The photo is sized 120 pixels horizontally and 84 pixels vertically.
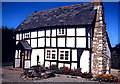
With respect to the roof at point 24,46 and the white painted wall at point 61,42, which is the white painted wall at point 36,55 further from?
the white painted wall at point 61,42

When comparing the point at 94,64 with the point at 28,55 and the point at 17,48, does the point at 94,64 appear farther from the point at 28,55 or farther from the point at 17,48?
the point at 17,48

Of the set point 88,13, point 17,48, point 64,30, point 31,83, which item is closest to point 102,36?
point 88,13

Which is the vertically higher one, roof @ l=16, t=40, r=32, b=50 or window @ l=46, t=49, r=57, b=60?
roof @ l=16, t=40, r=32, b=50

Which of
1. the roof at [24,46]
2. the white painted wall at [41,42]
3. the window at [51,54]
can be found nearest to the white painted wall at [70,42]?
the window at [51,54]

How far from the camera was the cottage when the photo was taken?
1642 centimetres

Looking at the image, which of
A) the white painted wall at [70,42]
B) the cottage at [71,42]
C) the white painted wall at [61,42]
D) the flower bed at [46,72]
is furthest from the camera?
the white painted wall at [61,42]

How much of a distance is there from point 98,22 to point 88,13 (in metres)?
1.90

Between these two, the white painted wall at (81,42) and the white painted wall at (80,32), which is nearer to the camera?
the white painted wall at (81,42)

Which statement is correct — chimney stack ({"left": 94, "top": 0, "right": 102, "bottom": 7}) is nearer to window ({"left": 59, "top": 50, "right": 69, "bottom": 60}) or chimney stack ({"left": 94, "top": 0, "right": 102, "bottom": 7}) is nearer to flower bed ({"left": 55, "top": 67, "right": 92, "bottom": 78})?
window ({"left": 59, "top": 50, "right": 69, "bottom": 60})

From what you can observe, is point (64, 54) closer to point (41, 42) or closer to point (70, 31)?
point (70, 31)

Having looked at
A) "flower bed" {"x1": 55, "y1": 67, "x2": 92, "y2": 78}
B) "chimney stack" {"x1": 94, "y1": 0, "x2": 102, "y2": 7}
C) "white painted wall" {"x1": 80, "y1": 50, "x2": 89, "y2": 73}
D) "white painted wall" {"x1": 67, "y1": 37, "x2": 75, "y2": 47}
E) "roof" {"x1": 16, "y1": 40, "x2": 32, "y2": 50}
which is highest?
"chimney stack" {"x1": 94, "y1": 0, "x2": 102, "y2": 7}

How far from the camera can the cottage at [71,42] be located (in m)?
16.4

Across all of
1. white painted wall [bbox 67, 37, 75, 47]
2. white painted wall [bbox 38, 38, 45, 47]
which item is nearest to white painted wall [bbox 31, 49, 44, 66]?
white painted wall [bbox 38, 38, 45, 47]

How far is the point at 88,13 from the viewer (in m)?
18.1
